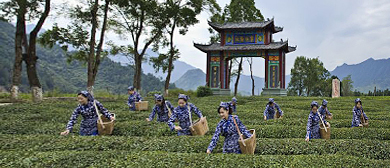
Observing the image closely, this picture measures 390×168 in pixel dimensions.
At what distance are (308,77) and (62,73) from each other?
1582 inches

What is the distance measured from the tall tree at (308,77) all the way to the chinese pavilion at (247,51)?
17.3 m

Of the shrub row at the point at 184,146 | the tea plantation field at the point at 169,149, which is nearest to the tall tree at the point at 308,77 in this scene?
the tea plantation field at the point at 169,149

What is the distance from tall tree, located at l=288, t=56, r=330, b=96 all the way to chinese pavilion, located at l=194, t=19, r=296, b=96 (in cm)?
1730

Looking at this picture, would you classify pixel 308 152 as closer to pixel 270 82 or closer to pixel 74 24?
pixel 74 24

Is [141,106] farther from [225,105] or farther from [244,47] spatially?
[244,47]

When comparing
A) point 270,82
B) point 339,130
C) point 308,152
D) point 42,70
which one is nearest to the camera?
point 308,152

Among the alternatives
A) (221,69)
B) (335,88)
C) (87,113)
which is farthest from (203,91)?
(87,113)

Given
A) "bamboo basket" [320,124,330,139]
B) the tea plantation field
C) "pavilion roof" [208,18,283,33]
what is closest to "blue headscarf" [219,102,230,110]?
the tea plantation field

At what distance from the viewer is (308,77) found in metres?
43.3

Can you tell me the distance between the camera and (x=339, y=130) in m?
7.21

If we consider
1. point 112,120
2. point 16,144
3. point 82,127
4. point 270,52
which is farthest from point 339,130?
point 270,52

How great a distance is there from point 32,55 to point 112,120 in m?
10.7

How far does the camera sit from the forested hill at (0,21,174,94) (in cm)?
3813

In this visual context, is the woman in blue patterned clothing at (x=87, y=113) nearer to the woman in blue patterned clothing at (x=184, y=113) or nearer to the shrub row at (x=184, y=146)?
the shrub row at (x=184, y=146)
